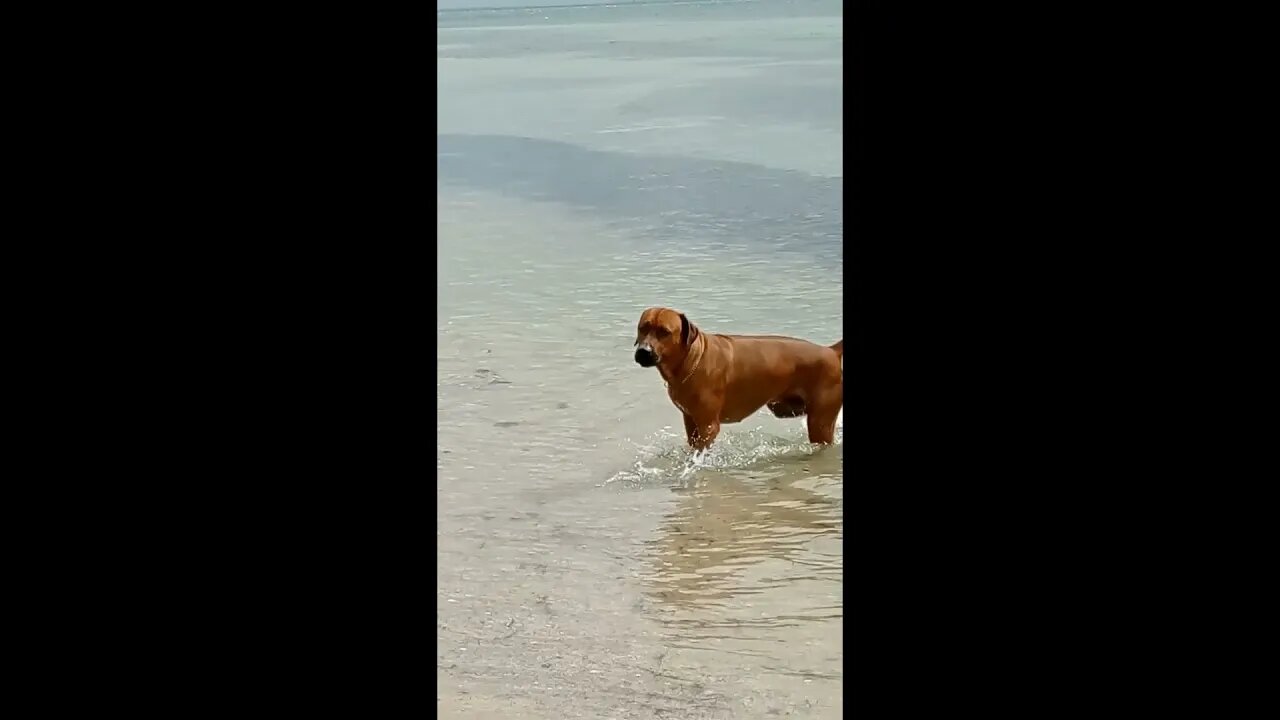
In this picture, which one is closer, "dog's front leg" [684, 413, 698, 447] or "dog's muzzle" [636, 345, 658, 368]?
"dog's muzzle" [636, 345, 658, 368]

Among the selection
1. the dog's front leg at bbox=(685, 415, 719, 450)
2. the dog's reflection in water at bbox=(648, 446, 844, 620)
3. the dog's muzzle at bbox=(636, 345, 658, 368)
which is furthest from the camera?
the dog's front leg at bbox=(685, 415, 719, 450)

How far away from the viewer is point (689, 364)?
2434mm

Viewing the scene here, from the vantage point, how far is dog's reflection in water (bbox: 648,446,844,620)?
6.60ft

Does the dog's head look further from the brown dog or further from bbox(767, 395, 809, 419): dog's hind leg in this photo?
bbox(767, 395, 809, 419): dog's hind leg

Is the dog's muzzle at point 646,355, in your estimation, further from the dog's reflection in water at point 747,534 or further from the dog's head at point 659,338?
the dog's reflection in water at point 747,534

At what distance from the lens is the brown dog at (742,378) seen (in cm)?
243

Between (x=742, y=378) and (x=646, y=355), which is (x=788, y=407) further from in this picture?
(x=646, y=355)

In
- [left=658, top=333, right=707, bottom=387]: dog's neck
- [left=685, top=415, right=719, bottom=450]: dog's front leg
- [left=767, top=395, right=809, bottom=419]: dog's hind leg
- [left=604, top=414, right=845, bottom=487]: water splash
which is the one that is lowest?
[left=604, top=414, right=845, bottom=487]: water splash

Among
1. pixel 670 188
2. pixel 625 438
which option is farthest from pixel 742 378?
pixel 670 188

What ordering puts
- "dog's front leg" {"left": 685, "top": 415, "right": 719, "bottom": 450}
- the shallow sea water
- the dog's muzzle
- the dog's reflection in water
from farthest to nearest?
1. "dog's front leg" {"left": 685, "top": 415, "right": 719, "bottom": 450}
2. the dog's muzzle
3. the dog's reflection in water
4. the shallow sea water

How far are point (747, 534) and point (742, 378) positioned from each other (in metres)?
0.36

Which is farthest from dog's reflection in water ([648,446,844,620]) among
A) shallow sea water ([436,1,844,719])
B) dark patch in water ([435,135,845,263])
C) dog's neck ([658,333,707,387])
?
dark patch in water ([435,135,845,263])

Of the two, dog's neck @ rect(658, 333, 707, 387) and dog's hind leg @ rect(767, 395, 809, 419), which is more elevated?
dog's neck @ rect(658, 333, 707, 387)

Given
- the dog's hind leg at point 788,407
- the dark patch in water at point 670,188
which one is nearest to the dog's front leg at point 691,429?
the dog's hind leg at point 788,407
